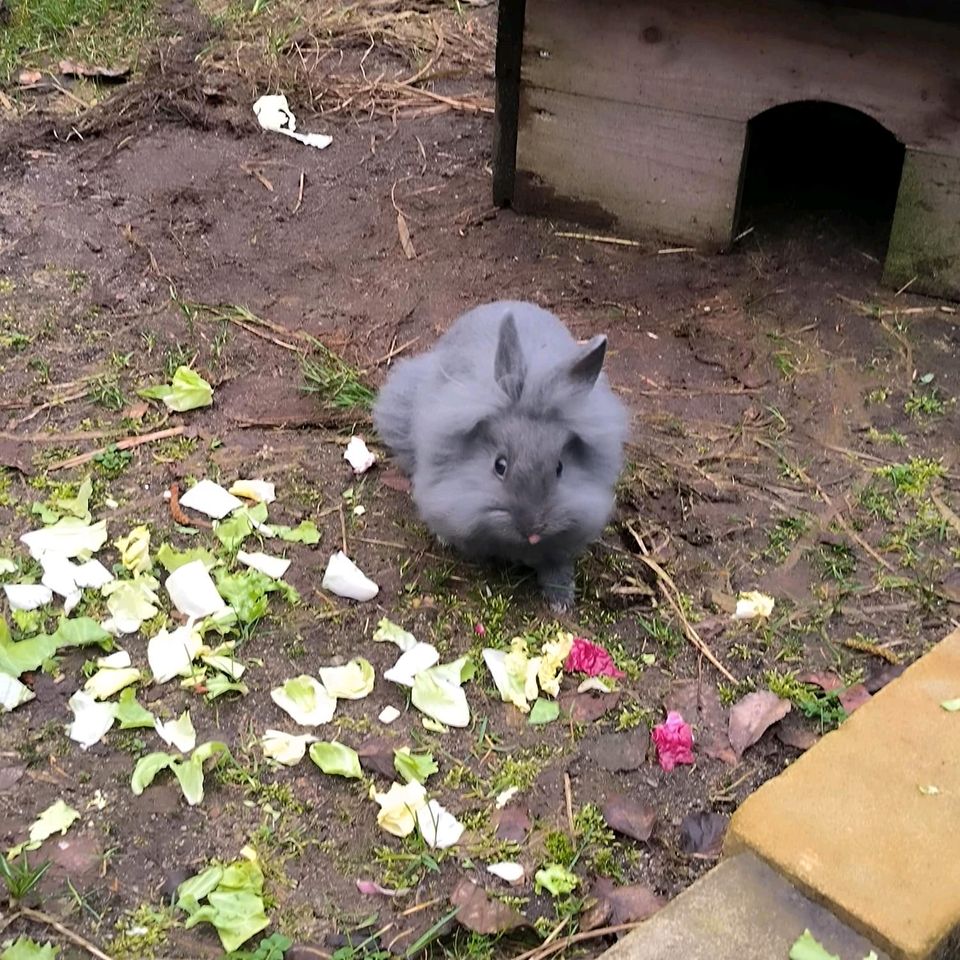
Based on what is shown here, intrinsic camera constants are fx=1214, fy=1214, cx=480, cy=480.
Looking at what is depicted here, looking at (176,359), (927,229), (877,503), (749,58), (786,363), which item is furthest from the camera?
(927,229)

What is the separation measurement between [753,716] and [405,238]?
2.72 m

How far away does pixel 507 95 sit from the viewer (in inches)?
193

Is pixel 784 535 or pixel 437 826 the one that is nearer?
pixel 437 826

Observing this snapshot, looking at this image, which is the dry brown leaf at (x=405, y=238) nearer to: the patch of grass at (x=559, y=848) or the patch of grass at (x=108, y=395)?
the patch of grass at (x=108, y=395)

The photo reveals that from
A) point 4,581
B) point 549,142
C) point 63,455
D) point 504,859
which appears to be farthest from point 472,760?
point 549,142

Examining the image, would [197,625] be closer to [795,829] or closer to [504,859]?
[504,859]

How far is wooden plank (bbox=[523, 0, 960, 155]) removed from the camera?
14.1 ft

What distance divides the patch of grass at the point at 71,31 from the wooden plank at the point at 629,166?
8.15 ft

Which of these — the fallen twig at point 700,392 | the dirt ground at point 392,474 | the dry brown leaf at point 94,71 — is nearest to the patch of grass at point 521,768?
the dirt ground at point 392,474

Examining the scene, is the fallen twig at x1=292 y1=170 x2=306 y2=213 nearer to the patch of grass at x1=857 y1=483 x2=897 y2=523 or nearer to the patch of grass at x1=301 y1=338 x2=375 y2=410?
the patch of grass at x1=301 y1=338 x2=375 y2=410

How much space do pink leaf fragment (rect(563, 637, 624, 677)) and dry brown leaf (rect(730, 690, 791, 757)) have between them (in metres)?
0.31

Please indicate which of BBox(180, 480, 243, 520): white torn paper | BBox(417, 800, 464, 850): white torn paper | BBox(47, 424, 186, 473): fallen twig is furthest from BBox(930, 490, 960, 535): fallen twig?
BBox(47, 424, 186, 473): fallen twig

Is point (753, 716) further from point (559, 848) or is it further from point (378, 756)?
point (378, 756)

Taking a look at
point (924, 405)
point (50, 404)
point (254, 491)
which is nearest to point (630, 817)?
point (254, 491)
